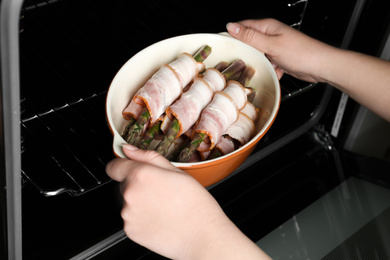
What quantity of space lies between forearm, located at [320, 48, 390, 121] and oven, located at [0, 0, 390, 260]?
0.11 meters

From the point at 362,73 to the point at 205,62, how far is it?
29 cm

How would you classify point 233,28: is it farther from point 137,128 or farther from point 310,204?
point 310,204

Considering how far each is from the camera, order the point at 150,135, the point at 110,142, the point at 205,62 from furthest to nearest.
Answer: the point at 110,142, the point at 205,62, the point at 150,135

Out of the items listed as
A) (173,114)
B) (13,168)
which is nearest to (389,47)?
(173,114)

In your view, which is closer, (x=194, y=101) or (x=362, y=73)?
(x=194, y=101)

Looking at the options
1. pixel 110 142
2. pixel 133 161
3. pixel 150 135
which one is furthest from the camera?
pixel 110 142

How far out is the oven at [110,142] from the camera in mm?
919

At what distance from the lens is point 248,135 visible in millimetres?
779

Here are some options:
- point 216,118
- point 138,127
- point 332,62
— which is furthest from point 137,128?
point 332,62

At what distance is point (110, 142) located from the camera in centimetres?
99

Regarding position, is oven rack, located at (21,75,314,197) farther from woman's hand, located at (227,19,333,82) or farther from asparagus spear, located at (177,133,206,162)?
asparagus spear, located at (177,133,206,162)

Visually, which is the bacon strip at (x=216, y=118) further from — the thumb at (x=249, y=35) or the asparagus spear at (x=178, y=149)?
the thumb at (x=249, y=35)

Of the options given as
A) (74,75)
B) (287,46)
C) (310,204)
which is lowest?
(310,204)

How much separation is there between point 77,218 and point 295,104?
24.3 inches
